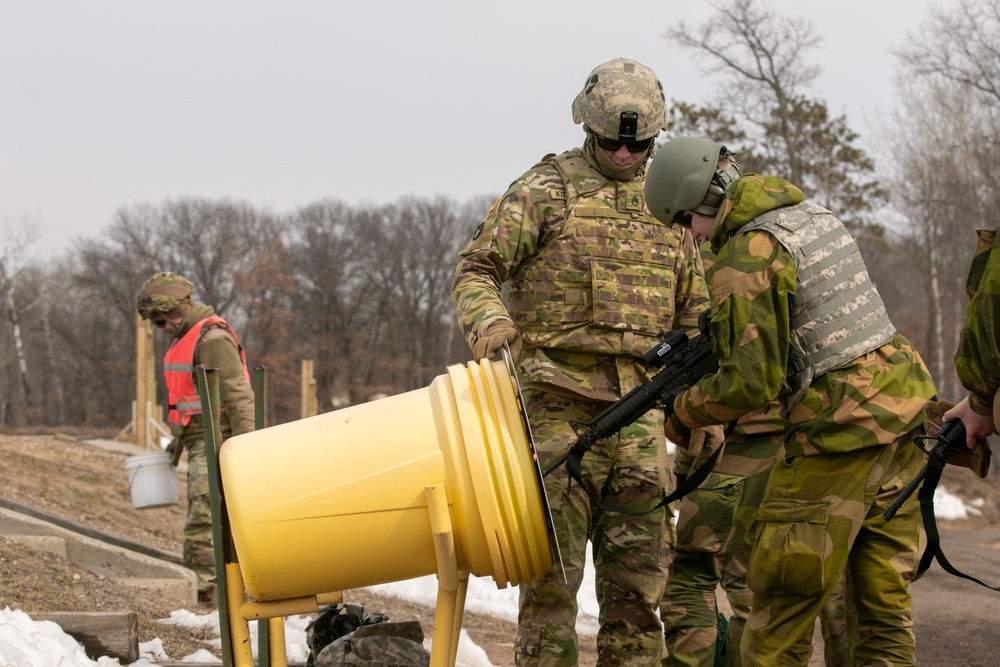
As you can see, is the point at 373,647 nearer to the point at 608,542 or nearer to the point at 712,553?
the point at 608,542

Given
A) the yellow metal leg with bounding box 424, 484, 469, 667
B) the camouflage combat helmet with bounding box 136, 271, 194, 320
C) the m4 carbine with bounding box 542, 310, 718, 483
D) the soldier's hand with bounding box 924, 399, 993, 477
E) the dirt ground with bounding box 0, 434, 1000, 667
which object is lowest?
the dirt ground with bounding box 0, 434, 1000, 667

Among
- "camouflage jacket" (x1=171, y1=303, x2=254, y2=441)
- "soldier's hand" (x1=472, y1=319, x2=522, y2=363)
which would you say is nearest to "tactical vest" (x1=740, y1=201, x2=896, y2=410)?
"soldier's hand" (x1=472, y1=319, x2=522, y2=363)

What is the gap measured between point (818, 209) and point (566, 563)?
1537 mm

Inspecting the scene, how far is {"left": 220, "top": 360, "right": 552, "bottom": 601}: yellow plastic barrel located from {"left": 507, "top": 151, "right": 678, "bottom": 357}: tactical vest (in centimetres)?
107

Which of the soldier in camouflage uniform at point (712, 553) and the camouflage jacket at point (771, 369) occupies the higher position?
the camouflage jacket at point (771, 369)

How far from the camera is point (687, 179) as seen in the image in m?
3.71

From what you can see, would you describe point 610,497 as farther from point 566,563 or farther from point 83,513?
point 83,513

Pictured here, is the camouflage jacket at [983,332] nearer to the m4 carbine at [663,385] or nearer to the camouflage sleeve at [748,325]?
the camouflage sleeve at [748,325]

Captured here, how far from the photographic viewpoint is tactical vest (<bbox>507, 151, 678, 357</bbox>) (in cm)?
433

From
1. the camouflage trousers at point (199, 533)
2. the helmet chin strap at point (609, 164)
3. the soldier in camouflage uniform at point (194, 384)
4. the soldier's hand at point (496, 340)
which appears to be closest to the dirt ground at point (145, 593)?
the camouflage trousers at point (199, 533)

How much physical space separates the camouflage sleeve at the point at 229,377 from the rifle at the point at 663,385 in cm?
408

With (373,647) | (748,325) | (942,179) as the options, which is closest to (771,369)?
(748,325)

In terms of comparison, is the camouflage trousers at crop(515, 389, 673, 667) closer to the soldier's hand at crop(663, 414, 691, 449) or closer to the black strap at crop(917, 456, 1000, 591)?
the soldier's hand at crop(663, 414, 691, 449)

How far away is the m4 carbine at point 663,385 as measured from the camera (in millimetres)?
3627
